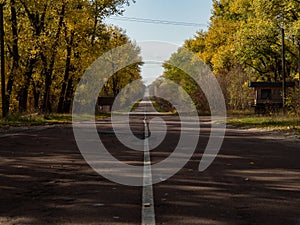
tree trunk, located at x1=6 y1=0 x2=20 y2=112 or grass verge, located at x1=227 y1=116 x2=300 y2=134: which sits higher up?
tree trunk, located at x1=6 y1=0 x2=20 y2=112

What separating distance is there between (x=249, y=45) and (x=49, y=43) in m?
20.7

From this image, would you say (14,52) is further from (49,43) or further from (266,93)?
(266,93)

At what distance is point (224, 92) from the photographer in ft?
177

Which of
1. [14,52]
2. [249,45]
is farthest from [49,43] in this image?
[249,45]

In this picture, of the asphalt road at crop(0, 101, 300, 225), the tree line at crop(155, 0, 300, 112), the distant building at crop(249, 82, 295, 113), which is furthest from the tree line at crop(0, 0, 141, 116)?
the asphalt road at crop(0, 101, 300, 225)

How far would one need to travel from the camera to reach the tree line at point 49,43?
3609 centimetres

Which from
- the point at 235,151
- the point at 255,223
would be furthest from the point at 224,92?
the point at 255,223

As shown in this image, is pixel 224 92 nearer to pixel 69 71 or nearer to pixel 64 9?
pixel 69 71

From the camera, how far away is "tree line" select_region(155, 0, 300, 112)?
38406mm

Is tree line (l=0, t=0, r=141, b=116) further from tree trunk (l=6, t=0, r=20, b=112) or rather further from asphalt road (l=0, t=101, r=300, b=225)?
asphalt road (l=0, t=101, r=300, b=225)

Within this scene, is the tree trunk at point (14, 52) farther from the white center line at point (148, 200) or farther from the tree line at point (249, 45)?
the white center line at point (148, 200)

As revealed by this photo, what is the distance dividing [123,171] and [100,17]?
132 feet

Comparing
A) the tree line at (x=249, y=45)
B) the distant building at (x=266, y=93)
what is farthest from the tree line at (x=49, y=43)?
the distant building at (x=266, y=93)

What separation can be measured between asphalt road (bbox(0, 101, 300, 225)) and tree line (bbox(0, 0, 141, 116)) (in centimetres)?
2618
